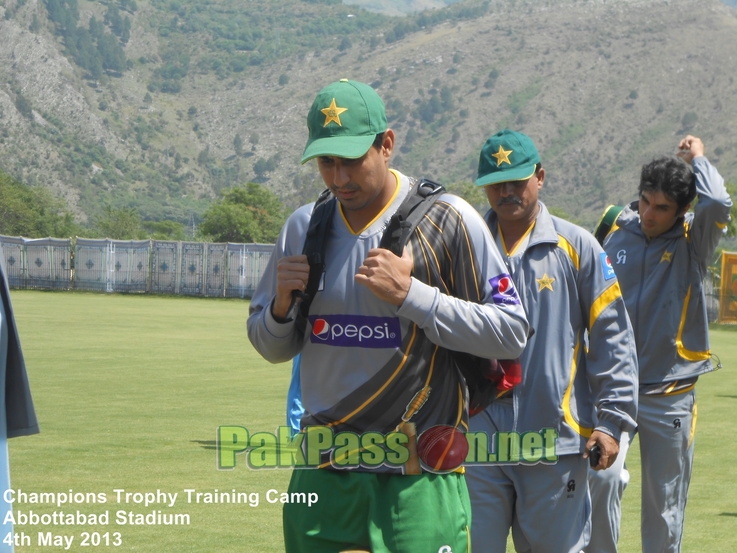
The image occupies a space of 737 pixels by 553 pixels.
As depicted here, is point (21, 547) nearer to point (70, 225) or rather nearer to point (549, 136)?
point (70, 225)

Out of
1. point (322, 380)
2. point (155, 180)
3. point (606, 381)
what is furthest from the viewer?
point (155, 180)

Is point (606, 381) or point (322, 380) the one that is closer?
point (322, 380)

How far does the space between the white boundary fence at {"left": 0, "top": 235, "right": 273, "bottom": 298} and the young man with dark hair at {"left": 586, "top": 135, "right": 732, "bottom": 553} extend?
139ft

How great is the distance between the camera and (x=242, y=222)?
6894 cm

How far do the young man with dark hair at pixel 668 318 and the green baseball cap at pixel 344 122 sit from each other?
9.80 ft

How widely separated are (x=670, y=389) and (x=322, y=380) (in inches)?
121

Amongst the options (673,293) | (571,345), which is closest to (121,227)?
(673,293)

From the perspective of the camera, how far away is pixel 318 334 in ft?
11.5

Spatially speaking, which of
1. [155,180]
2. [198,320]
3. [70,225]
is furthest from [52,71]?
[198,320]

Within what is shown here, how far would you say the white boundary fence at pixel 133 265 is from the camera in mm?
48375

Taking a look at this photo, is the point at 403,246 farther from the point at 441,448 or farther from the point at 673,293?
the point at 673,293

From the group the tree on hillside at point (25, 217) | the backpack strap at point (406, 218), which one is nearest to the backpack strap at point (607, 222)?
the backpack strap at point (406, 218)

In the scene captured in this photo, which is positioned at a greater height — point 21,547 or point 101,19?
point 101,19

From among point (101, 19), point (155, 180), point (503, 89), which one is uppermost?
point (101, 19)
